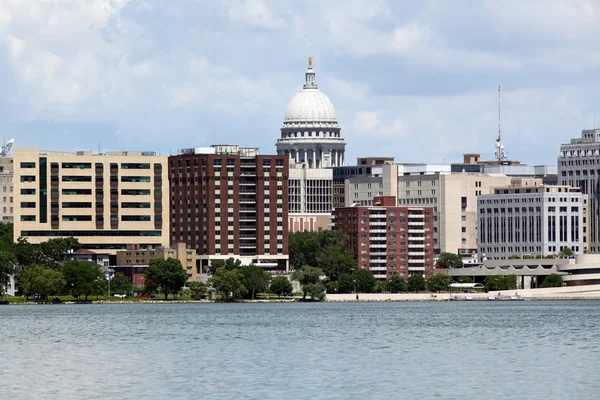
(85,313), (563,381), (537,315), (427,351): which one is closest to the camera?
(563,381)

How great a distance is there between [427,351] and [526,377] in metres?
21.6

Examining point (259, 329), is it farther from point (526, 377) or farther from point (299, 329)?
point (526, 377)

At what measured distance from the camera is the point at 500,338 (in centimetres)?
12619

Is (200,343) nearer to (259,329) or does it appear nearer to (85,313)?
(259,329)

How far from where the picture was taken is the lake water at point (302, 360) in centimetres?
8256

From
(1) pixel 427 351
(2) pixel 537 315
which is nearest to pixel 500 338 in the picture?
(1) pixel 427 351

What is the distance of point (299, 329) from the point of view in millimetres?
146000

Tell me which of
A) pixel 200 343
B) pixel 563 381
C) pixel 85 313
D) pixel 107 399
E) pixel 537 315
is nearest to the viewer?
pixel 107 399

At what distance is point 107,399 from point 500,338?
53315 mm

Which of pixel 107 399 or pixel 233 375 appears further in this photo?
pixel 233 375

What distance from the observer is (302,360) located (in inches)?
4003

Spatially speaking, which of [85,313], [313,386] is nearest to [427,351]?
[313,386]

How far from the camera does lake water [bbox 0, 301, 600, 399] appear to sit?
82.6 metres

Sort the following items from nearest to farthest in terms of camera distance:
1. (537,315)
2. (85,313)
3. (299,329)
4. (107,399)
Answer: (107,399) → (299,329) → (537,315) → (85,313)
